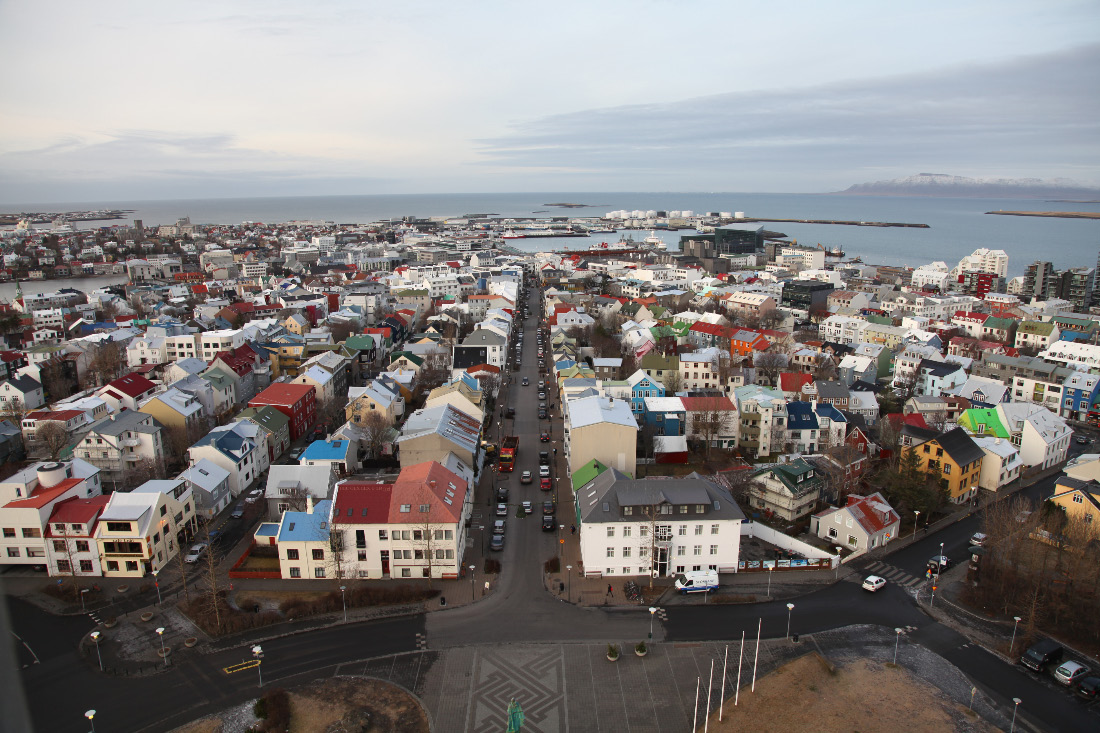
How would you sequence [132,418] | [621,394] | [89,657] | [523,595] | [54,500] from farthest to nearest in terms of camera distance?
[621,394] < [132,418] < [54,500] < [523,595] < [89,657]

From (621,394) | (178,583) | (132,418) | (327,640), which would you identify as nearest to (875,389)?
(621,394)

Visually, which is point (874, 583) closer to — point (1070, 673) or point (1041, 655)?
point (1041, 655)

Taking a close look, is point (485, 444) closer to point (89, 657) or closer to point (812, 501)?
point (812, 501)

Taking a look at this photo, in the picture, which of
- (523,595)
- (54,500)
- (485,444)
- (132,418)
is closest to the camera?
(523,595)

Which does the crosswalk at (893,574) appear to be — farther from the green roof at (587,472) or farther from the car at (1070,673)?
the green roof at (587,472)

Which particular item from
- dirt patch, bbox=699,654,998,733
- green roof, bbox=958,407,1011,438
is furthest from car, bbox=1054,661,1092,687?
green roof, bbox=958,407,1011,438

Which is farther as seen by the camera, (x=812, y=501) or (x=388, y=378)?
(x=388, y=378)

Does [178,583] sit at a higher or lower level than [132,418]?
lower
